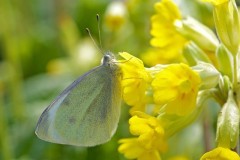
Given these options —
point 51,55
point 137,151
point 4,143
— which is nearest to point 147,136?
point 137,151

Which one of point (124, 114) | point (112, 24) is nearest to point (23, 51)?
point (112, 24)

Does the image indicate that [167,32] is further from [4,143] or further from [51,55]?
[51,55]

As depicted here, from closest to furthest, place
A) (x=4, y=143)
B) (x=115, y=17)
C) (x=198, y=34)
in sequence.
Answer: (x=198, y=34), (x=4, y=143), (x=115, y=17)

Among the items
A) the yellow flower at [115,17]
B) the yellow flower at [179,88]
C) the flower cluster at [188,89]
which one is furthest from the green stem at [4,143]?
the yellow flower at [179,88]

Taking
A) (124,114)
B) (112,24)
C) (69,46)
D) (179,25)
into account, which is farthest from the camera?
(69,46)

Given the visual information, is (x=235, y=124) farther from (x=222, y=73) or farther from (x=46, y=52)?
(x=46, y=52)

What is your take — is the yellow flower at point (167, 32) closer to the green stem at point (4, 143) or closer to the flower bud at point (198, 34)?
the flower bud at point (198, 34)
